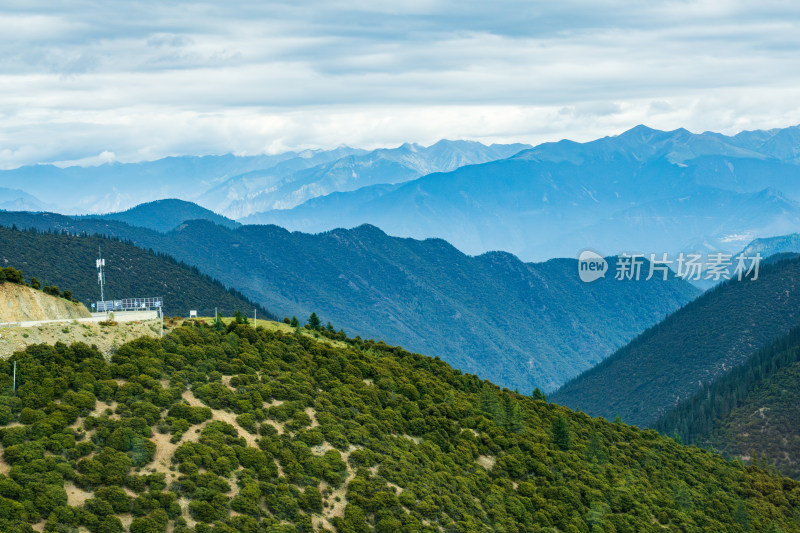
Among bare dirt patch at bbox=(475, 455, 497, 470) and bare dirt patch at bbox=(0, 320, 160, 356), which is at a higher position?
bare dirt patch at bbox=(0, 320, 160, 356)

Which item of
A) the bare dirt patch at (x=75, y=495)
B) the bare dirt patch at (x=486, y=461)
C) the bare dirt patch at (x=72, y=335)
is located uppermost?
the bare dirt patch at (x=72, y=335)

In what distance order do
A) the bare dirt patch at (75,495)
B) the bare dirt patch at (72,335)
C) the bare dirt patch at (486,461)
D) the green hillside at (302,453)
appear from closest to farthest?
1. the bare dirt patch at (75,495)
2. the green hillside at (302,453)
3. the bare dirt patch at (72,335)
4. the bare dirt patch at (486,461)

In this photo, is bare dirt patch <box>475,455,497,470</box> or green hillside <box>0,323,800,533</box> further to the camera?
bare dirt patch <box>475,455,497,470</box>

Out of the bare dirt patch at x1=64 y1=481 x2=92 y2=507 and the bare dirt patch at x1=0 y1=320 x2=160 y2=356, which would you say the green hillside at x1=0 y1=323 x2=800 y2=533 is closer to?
the bare dirt patch at x1=64 y1=481 x2=92 y2=507

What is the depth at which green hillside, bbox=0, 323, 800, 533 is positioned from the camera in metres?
59.7

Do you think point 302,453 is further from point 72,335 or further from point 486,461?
point 486,461

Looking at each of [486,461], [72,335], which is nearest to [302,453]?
[72,335]

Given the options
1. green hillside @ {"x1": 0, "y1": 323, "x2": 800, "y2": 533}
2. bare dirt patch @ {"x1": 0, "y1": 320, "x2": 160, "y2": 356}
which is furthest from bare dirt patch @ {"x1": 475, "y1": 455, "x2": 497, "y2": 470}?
bare dirt patch @ {"x1": 0, "y1": 320, "x2": 160, "y2": 356}

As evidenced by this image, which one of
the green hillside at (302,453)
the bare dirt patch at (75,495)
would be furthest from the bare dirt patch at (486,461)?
the bare dirt patch at (75,495)

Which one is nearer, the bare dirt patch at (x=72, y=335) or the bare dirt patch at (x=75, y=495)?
the bare dirt patch at (x=75, y=495)

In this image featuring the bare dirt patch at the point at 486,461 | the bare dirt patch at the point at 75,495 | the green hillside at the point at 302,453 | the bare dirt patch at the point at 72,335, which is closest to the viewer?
the bare dirt patch at the point at 75,495

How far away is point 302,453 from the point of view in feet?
231

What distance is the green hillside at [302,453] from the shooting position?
59656 millimetres

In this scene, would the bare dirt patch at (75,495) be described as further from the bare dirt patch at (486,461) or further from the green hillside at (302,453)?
the bare dirt patch at (486,461)
